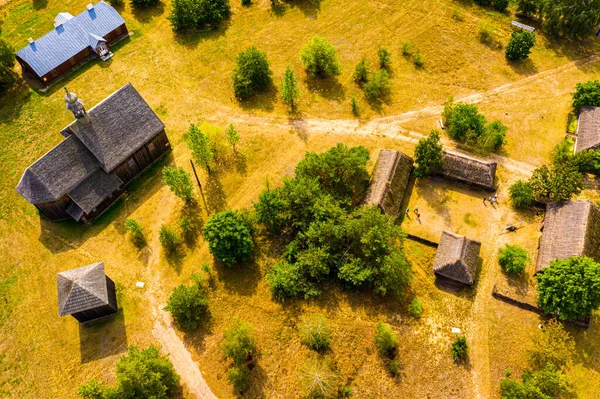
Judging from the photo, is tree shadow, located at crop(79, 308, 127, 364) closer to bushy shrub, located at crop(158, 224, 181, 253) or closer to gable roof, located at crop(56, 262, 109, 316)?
gable roof, located at crop(56, 262, 109, 316)

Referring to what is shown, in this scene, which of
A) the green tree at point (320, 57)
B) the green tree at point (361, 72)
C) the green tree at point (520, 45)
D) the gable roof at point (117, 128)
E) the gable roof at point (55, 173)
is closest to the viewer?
the gable roof at point (55, 173)

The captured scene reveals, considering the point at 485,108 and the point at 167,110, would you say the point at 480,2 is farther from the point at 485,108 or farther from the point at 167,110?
the point at 167,110

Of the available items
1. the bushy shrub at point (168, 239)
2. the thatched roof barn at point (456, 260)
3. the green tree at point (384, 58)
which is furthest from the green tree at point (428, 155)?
the bushy shrub at point (168, 239)

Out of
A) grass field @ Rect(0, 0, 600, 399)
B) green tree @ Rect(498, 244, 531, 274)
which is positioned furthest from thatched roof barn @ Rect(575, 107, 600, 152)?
green tree @ Rect(498, 244, 531, 274)

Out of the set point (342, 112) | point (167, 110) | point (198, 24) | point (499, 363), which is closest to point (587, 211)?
point (499, 363)

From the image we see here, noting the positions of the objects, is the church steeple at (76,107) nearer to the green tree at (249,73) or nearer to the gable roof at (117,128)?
the gable roof at (117,128)

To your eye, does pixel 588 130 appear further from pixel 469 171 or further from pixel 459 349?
pixel 459 349
